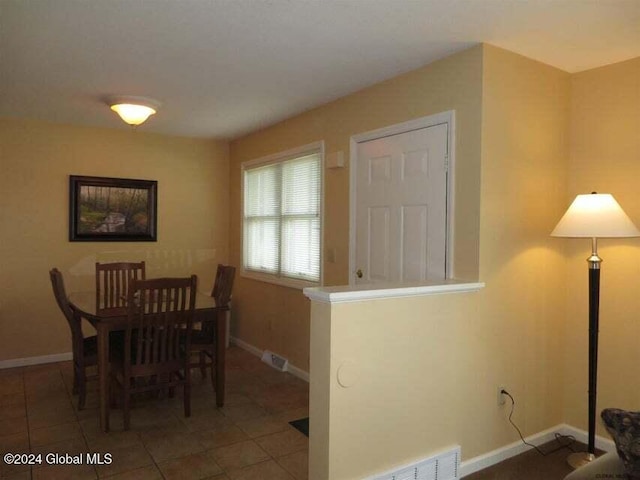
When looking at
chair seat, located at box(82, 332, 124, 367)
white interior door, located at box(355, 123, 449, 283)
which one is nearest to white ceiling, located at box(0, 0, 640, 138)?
white interior door, located at box(355, 123, 449, 283)

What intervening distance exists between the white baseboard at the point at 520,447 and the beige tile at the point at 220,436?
1.34m

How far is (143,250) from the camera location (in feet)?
16.3

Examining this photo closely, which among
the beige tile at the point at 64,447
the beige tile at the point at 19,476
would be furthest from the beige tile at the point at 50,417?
the beige tile at the point at 19,476

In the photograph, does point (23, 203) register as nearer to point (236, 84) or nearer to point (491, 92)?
point (236, 84)

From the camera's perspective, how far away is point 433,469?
7.98 ft

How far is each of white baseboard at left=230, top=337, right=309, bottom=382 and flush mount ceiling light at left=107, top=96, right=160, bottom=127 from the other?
2.45 m

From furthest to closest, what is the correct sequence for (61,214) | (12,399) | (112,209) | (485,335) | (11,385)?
(112,209), (61,214), (11,385), (12,399), (485,335)

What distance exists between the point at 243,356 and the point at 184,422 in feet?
5.43

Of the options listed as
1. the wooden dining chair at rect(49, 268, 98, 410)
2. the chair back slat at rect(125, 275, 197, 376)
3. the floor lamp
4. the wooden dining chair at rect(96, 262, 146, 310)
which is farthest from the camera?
the wooden dining chair at rect(96, 262, 146, 310)

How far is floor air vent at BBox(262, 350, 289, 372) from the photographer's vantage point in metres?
4.32

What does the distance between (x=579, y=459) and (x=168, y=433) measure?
2.46m

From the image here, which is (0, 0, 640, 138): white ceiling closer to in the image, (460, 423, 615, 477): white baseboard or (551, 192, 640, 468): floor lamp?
(551, 192, 640, 468): floor lamp

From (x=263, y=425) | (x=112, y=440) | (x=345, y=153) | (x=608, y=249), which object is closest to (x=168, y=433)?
(x=112, y=440)

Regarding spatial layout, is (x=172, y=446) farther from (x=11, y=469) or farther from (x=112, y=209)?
(x=112, y=209)
